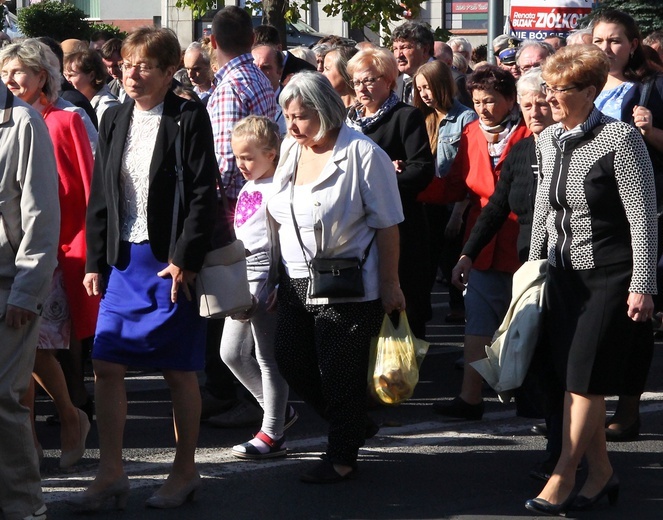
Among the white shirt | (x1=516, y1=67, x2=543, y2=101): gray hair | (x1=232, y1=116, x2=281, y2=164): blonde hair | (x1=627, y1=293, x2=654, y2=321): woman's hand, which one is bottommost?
(x1=627, y1=293, x2=654, y2=321): woman's hand

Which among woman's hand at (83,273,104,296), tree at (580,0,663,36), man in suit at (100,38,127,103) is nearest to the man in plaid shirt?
woman's hand at (83,273,104,296)

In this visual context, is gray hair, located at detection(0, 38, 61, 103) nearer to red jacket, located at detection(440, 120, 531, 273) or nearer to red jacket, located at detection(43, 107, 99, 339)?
red jacket, located at detection(43, 107, 99, 339)

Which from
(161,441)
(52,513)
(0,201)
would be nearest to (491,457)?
(161,441)

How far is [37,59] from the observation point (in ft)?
19.8

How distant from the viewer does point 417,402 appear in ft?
24.3

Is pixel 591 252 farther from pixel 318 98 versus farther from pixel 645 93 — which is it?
pixel 645 93

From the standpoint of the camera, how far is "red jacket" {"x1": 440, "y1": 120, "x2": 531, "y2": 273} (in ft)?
22.5

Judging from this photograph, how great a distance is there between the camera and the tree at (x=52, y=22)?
34.2 metres

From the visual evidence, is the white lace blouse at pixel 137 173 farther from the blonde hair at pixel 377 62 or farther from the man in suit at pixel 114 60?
the man in suit at pixel 114 60

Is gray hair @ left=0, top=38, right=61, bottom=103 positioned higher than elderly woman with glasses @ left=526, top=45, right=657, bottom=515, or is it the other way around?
gray hair @ left=0, top=38, right=61, bottom=103

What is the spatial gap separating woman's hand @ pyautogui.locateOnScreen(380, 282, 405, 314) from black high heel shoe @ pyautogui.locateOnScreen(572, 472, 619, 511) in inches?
45.0

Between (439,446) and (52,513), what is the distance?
2.06 meters

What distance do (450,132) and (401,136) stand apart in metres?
1.46

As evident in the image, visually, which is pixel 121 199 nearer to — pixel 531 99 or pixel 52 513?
pixel 52 513
